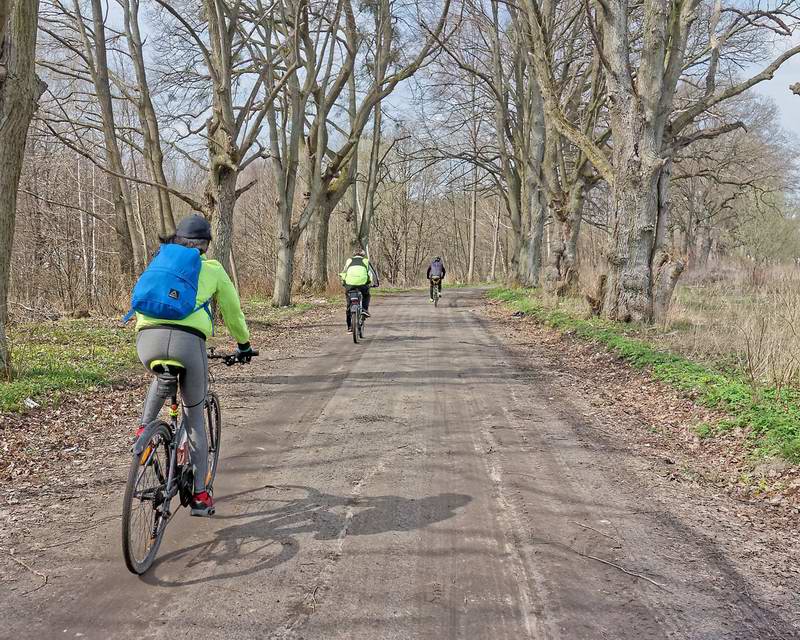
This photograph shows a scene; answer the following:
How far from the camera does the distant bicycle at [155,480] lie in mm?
3529

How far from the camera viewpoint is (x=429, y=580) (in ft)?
11.7

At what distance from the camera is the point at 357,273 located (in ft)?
Answer: 45.0

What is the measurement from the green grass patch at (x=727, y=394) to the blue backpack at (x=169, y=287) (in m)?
4.97

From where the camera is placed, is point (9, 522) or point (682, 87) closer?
point (9, 522)

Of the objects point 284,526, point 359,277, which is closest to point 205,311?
point 284,526

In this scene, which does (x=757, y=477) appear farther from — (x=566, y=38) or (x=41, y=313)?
(x=566, y=38)

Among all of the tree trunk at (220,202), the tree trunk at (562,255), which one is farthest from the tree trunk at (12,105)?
the tree trunk at (562,255)

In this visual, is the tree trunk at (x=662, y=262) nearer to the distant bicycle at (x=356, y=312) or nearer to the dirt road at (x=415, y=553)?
the distant bicycle at (x=356, y=312)

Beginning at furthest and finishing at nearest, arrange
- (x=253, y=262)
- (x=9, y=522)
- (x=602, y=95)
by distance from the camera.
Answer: (x=253, y=262) → (x=602, y=95) → (x=9, y=522)

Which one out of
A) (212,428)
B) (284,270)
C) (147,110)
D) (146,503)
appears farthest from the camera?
(284,270)

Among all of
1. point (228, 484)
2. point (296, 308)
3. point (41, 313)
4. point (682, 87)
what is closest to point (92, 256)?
point (296, 308)

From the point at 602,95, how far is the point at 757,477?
17.0 m

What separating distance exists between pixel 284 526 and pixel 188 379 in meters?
1.18

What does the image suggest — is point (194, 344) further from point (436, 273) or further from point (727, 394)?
point (436, 273)
